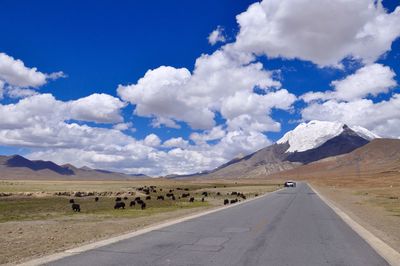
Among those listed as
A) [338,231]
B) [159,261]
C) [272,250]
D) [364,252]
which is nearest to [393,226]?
[338,231]

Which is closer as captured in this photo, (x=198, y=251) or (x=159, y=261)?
(x=159, y=261)

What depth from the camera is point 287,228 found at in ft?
65.5

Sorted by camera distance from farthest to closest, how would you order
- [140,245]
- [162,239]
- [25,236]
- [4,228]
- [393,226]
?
1. [393,226]
2. [4,228]
3. [25,236]
4. [162,239]
5. [140,245]

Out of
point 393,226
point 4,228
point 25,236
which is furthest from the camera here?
point 393,226

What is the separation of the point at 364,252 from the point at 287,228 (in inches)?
244

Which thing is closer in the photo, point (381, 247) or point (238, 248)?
point (238, 248)

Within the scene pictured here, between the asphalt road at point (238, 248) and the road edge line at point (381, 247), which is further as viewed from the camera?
the road edge line at point (381, 247)

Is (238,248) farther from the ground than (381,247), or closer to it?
farther from the ground

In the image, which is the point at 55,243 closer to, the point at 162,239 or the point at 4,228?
the point at 162,239

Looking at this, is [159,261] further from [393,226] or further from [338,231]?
[393,226]

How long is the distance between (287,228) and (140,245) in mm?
7882

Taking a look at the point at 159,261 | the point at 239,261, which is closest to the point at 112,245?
the point at 159,261

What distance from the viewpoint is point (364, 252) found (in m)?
13.9

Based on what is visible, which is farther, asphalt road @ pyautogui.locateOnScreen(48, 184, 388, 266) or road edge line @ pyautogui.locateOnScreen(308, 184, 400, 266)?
road edge line @ pyautogui.locateOnScreen(308, 184, 400, 266)
